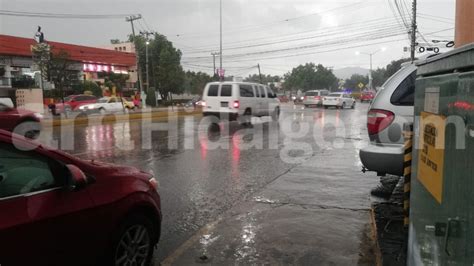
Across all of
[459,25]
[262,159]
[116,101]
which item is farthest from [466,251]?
[116,101]

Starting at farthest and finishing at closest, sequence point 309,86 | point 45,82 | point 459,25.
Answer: point 309,86
point 45,82
point 459,25

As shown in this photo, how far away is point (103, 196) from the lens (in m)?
3.63

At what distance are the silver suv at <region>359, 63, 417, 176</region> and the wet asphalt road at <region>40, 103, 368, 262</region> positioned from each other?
2186 millimetres

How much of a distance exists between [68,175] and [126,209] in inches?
26.4

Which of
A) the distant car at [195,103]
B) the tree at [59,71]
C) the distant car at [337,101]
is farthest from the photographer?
the distant car at [337,101]

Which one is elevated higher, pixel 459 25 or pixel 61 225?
pixel 459 25

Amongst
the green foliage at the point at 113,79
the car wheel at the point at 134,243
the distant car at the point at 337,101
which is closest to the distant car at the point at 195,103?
the green foliage at the point at 113,79

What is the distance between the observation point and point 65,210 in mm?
3230

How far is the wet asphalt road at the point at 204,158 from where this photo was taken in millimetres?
6323

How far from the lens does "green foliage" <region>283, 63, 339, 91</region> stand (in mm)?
112062

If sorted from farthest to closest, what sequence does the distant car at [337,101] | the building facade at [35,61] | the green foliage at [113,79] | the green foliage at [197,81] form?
the green foliage at [197,81], the green foliage at [113,79], the distant car at [337,101], the building facade at [35,61]

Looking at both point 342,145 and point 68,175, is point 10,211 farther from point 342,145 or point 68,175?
point 342,145

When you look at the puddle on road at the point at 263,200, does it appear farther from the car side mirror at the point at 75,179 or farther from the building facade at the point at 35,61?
the building facade at the point at 35,61

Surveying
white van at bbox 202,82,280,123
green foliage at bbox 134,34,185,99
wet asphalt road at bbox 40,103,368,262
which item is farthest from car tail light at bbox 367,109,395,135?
green foliage at bbox 134,34,185,99
